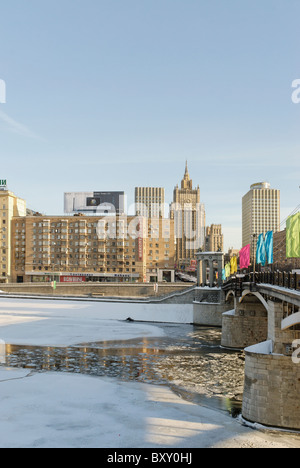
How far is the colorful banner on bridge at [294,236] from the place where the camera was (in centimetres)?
2398

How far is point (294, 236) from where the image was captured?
24.4m

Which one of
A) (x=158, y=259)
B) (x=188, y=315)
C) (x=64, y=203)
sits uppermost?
(x=64, y=203)

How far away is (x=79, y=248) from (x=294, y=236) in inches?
4311

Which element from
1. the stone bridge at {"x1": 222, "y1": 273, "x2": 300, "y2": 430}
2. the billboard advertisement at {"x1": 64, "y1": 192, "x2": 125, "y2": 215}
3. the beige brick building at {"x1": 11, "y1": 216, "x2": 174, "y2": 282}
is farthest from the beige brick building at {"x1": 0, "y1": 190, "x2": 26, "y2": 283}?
the stone bridge at {"x1": 222, "y1": 273, "x2": 300, "y2": 430}

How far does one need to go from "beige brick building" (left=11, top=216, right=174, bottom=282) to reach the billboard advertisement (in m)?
6.15

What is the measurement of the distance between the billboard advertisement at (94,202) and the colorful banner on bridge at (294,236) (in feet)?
369

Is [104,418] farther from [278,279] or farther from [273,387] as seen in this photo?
[278,279]

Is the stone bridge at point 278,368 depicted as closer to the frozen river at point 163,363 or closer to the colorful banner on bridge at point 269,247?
the colorful banner on bridge at point 269,247

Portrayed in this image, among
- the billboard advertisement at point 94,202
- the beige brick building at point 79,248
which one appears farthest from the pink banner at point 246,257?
the billboard advertisement at point 94,202

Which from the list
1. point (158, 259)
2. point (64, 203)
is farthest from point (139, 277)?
point (64, 203)

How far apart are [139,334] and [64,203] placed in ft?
283

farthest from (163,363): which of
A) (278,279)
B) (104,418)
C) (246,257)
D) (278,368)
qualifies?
(278,368)
